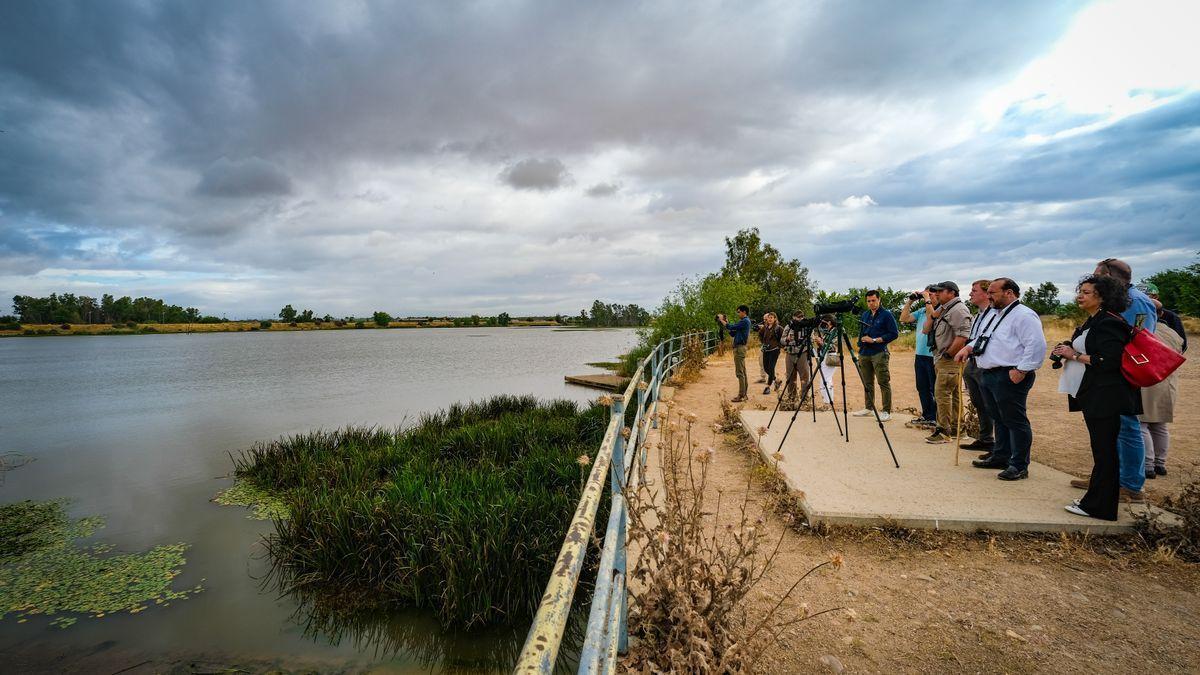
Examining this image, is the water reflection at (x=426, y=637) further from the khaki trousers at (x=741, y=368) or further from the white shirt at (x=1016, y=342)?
the khaki trousers at (x=741, y=368)

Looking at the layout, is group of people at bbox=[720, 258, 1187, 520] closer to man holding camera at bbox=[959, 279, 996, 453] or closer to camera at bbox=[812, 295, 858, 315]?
man holding camera at bbox=[959, 279, 996, 453]

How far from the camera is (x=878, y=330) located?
6922 millimetres

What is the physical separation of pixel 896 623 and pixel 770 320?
821 cm

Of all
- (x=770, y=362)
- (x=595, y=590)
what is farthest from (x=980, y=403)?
(x=595, y=590)

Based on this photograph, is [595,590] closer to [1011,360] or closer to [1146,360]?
[1146,360]

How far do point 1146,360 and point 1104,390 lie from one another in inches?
12.1

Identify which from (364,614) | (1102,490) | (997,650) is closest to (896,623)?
(997,650)

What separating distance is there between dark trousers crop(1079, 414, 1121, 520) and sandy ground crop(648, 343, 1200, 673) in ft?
0.80

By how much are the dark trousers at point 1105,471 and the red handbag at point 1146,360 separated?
31cm

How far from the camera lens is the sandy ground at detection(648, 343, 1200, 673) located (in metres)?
2.53

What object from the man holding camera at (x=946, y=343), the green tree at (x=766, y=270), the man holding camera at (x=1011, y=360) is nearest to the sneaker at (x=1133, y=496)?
the man holding camera at (x=1011, y=360)

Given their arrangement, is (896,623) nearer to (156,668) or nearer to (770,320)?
(156,668)

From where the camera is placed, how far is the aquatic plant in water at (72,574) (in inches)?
212

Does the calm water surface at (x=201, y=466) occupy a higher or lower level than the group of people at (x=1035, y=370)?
lower
